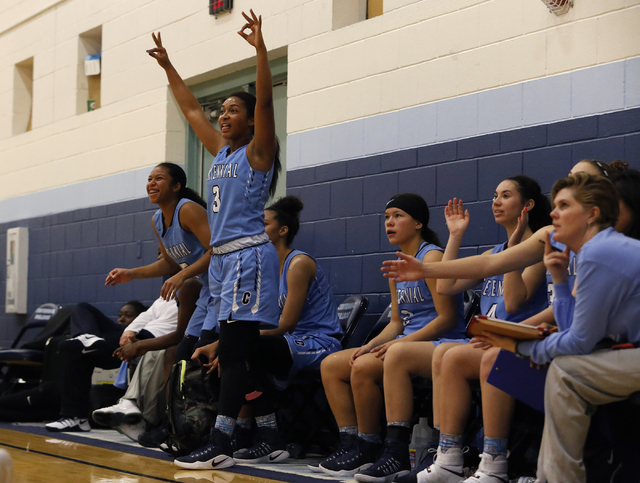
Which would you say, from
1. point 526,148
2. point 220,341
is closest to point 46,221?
point 220,341

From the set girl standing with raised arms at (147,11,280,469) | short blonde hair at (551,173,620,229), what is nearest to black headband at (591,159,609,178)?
short blonde hair at (551,173,620,229)

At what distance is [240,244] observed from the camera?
3512 mm

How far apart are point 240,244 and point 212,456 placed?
2.96 feet

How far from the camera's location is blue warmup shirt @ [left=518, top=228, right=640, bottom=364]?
2309 mm

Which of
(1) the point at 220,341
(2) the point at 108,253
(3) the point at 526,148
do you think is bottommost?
(1) the point at 220,341

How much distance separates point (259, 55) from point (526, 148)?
1.37m

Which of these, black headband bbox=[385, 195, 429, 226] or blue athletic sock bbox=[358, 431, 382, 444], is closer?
blue athletic sock bbox=[358, 431, 382, 444]

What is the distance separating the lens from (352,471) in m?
3.32

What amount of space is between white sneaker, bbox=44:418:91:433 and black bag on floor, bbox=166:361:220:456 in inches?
52.2

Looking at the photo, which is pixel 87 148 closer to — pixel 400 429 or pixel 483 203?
pixel 483 203

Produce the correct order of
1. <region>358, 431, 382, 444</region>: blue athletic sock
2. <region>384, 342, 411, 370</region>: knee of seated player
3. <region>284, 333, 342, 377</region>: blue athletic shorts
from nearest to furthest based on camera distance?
1. <region>384, 342, 411, 370</region>: knee of seated player
2. <region>358, 431, 382, 444</region>: blue athletic sock
3. <region>284, 333, 342, 377</region>: blue athletic shorts

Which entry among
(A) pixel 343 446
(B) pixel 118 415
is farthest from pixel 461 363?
(B) pixel 118 415

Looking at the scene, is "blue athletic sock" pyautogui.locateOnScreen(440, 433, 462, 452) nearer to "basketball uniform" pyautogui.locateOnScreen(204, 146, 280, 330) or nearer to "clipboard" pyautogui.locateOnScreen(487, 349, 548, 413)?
"clipboard" pyautogui.locateOnScreen(487, 349, 548, 413)

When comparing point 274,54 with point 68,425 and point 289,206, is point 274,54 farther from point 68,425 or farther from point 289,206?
point 68,425
